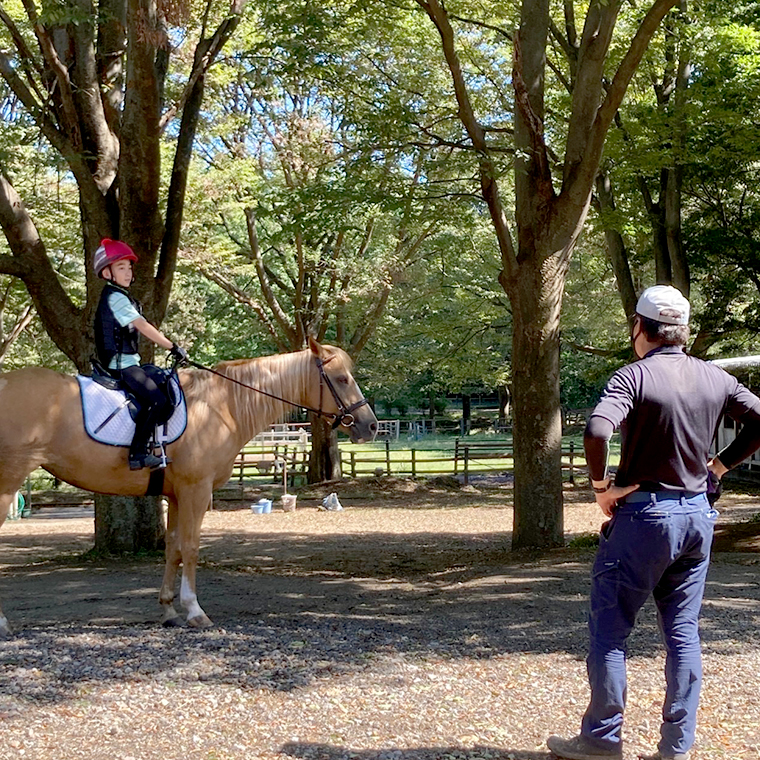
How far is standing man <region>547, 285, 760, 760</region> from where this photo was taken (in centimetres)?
393

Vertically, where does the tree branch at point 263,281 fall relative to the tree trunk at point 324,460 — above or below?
above

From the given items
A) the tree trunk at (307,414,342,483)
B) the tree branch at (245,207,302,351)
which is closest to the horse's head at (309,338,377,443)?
the tree branch at (245,207,302,351)

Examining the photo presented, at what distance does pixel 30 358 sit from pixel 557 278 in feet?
86.2

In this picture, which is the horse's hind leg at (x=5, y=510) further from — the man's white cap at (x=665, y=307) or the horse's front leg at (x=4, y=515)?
the man's white cap at (x=665, y=307)

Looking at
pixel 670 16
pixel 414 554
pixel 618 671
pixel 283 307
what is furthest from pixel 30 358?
pixel 618 671

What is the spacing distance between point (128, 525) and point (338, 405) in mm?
5504

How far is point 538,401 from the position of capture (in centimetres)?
1237

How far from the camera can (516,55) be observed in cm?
1152

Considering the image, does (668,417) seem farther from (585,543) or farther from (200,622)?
(585,543)

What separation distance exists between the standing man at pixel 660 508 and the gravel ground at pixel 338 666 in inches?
23.5

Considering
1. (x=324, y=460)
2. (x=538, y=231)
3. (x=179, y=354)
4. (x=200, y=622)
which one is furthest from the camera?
(x=324, y=460)

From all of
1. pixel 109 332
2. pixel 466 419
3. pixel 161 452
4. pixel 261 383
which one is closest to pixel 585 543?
pixel 261 383

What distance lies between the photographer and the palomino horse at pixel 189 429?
23.0ft

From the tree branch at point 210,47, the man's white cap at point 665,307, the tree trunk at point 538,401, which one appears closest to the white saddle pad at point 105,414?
the man's white cap at point 665,307
